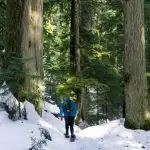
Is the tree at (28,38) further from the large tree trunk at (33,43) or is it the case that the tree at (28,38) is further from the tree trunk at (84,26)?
the tree trunk at (84,26)

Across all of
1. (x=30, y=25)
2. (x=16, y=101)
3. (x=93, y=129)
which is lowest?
(x=93, y=129)

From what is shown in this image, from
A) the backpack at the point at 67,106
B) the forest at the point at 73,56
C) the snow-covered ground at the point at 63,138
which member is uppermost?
the forest at the point at 73,56

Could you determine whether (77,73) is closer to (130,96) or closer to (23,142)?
(130,96)

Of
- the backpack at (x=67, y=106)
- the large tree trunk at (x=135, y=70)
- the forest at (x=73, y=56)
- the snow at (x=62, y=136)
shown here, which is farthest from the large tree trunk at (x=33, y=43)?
the large tree trunk at (x=135, y=70)

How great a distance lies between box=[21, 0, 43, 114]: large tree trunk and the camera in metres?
14.1

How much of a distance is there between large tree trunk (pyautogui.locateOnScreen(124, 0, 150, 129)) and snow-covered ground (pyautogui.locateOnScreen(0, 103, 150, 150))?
0.70 m

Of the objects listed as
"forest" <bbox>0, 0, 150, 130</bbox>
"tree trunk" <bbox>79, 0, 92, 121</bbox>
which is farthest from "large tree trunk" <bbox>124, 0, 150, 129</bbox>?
"tree trunk" <bbox>79, 0, 92, 121</bbox>

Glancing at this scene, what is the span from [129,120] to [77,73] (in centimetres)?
665

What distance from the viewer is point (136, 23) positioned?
50.6 ft

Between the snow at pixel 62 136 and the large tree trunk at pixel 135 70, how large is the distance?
68 centimetres

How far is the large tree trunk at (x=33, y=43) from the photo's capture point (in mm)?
14125

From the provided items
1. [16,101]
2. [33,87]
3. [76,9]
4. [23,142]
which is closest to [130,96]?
[33,87]

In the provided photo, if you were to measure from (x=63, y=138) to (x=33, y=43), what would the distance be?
11.3ft

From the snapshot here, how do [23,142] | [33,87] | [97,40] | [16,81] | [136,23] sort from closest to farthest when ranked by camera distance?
[23,142] → [16,81] → [33,87] → [136,23] → [97,40]
